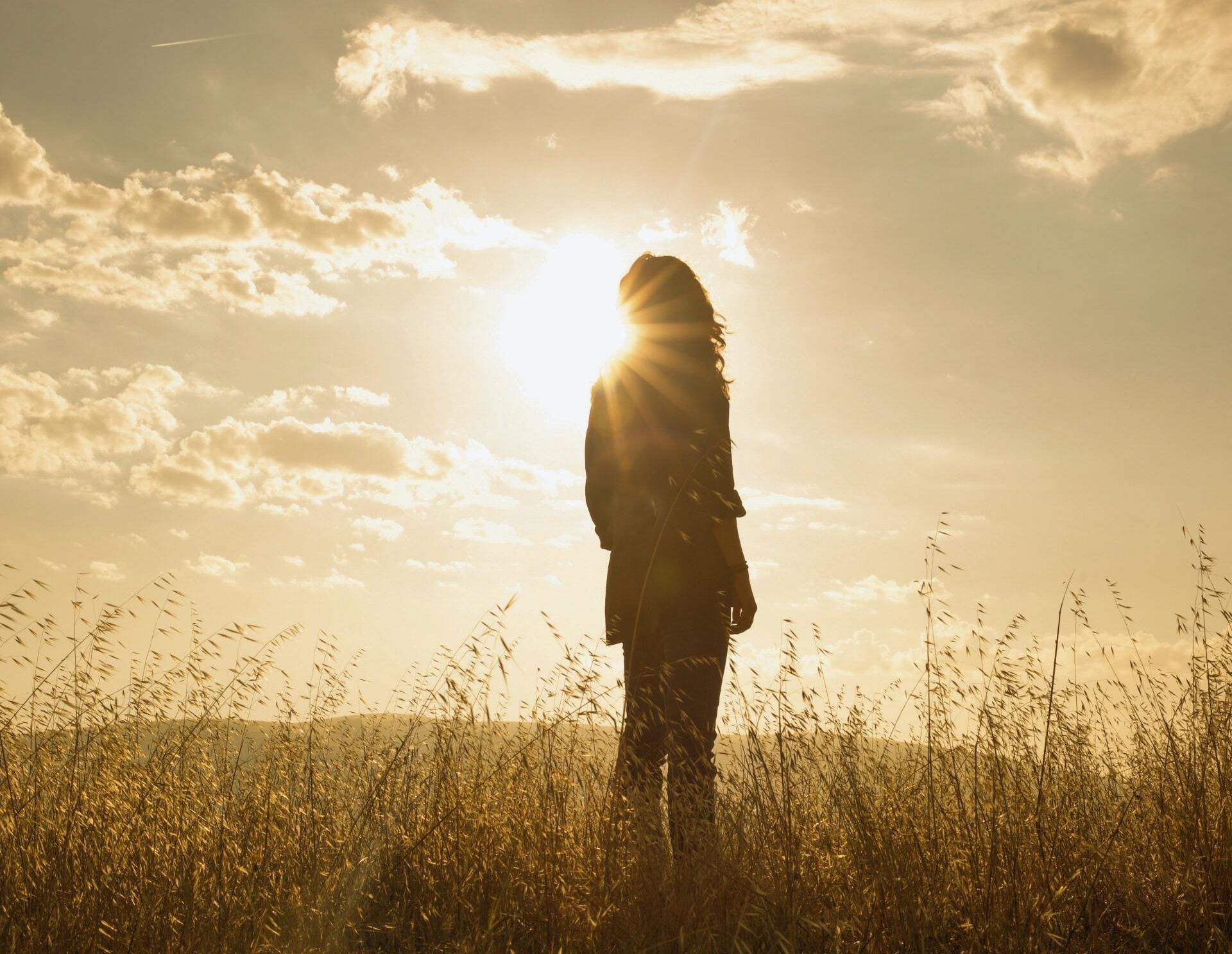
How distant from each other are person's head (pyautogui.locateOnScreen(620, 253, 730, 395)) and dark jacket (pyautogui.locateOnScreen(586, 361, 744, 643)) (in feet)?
0.29

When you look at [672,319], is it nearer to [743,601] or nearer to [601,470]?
[601,470]

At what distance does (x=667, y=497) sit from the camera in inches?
141

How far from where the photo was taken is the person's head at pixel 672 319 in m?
3.71

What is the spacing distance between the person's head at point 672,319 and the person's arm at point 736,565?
2.03ft

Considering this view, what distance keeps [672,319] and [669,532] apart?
3.05ft

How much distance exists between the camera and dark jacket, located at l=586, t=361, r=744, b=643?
3.46m

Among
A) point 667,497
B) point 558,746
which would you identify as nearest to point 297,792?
point 558,746

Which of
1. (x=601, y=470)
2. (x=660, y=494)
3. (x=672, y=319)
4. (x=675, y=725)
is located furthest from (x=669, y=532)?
(x=672, y=319)

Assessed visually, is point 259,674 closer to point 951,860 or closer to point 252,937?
point 252,937

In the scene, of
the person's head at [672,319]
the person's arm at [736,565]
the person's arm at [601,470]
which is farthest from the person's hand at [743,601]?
the person's head at [672,319]

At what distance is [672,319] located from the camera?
12.4 ft

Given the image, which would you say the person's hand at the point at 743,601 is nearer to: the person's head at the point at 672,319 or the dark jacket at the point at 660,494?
the dark jacket at the point at 660,494

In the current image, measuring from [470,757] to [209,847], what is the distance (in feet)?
3.27

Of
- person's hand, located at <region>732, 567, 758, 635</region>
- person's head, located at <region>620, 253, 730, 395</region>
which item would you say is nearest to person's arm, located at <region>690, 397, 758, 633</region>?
person's hand, located at <region>732, 567, 758, 635</region>
